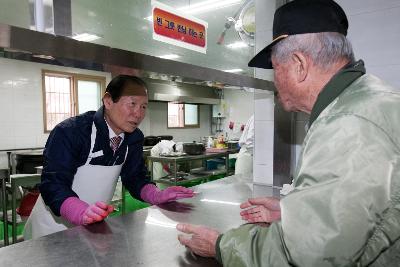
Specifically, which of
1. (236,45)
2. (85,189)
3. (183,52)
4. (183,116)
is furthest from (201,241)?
(183,116)

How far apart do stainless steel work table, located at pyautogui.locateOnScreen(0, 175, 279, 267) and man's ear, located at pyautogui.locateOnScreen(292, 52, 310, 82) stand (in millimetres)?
545

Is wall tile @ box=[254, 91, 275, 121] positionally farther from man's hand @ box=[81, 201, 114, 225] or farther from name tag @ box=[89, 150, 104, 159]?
man's hand @ box=[81, 201, 114, 225]

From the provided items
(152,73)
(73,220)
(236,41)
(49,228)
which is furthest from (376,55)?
(236,41)

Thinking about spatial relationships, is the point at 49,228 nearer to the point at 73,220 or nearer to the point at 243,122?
the point at 73,220

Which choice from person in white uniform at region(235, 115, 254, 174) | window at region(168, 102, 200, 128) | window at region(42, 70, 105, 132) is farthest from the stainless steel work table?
window at region(168, 102, 200, 128)

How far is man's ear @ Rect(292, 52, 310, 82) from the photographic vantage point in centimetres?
72

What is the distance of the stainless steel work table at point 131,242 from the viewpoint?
83cm

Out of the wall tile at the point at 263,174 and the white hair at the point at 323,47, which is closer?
the white hair at the point at 323,47

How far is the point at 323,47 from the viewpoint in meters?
0.70

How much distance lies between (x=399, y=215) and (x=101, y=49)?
2.33 ft

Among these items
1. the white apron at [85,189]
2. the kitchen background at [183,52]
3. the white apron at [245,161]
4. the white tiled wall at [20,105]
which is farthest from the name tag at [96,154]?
the white tiled wall at [20,105]

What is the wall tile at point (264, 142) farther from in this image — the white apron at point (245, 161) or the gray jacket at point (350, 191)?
the white apron at point (245, 161)

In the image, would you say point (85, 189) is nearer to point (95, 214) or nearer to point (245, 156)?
point (95, 214)

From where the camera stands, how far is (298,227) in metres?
0.53
